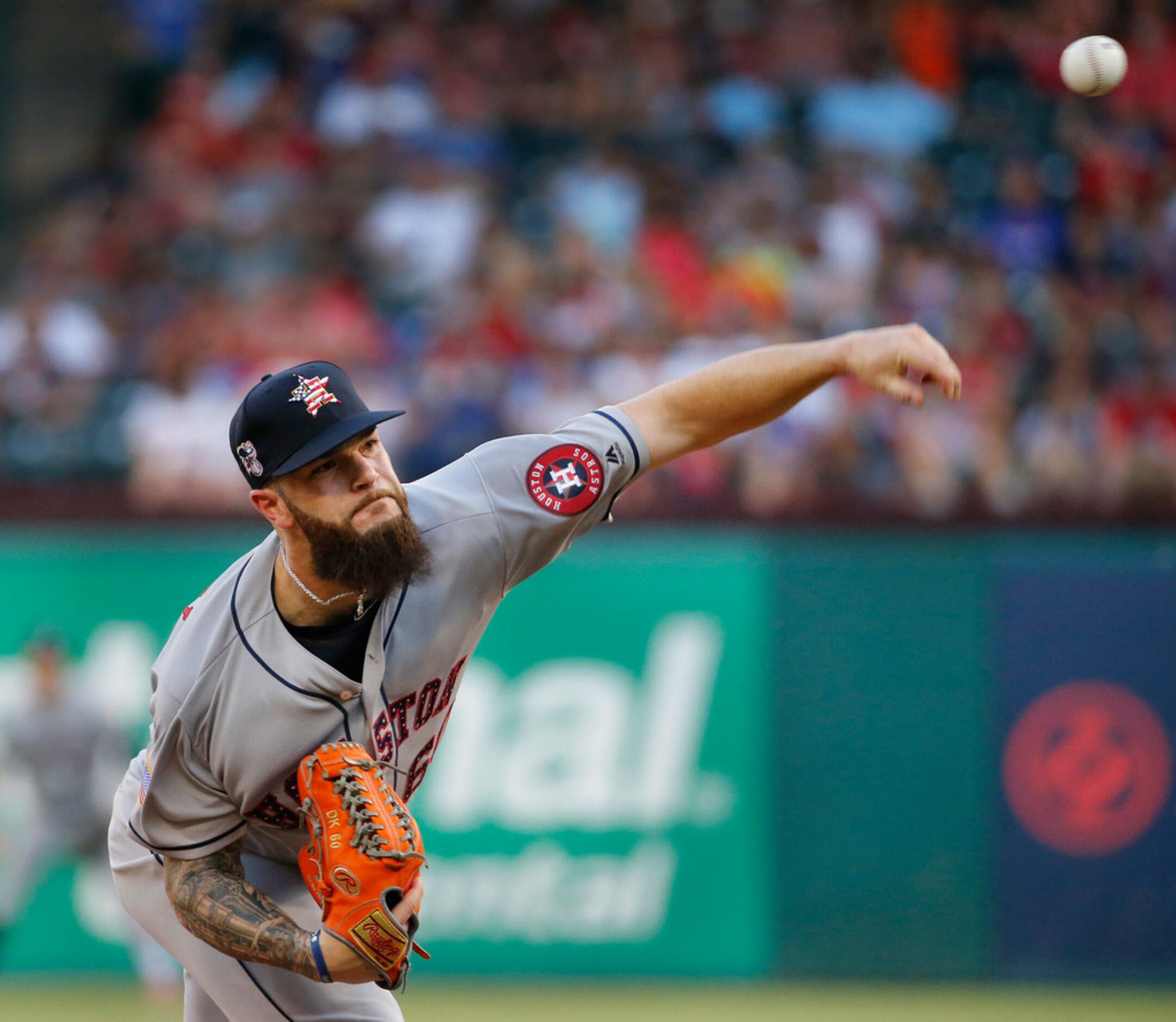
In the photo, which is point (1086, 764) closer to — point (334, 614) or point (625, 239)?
point (625, 239)

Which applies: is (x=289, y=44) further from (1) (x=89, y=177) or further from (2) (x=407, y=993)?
(2) (x=407, y=993)

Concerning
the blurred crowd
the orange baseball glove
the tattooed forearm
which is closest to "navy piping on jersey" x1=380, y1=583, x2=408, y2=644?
the orange baseball glove

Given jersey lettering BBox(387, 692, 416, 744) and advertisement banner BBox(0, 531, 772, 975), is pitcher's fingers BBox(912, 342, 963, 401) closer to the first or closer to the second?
jersey lettering BBox(387, 692, 416, 744)

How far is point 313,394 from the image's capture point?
391 centimetres

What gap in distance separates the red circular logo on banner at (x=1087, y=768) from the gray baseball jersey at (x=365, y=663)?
5608mm

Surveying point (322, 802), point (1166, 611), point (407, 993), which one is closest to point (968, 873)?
point (1166, 611)

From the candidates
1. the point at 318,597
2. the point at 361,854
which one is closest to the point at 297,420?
the point at 318,597

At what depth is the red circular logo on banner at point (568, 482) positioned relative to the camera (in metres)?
4.27

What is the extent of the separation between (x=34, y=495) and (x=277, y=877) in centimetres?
582

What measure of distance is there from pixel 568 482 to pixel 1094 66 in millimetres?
2735

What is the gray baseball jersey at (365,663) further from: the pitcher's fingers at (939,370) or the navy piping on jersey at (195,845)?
the pitcher's fingers at (939,370)

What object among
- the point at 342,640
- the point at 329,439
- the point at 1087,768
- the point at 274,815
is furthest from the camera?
the point at 1087,768

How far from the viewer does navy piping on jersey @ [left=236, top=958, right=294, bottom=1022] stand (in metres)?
4.28

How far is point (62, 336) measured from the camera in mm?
11039
